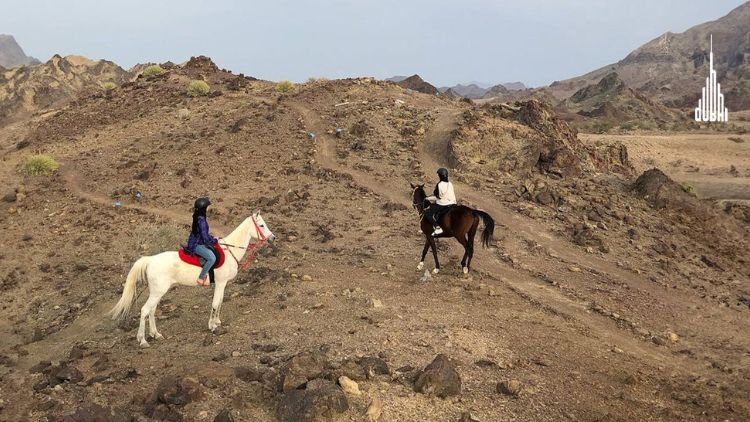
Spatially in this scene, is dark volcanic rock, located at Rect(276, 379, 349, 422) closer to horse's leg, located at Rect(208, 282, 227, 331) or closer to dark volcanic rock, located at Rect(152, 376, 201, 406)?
dark volcanic rock, located at Rect(152, 376, 201, 406)

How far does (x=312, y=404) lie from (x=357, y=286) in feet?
18.8

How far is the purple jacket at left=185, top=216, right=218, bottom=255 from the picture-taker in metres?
9.34

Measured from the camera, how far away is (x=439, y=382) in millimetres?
7117

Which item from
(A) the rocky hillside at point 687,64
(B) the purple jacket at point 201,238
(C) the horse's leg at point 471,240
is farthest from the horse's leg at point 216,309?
(A) the rocky hillside at point 687,64

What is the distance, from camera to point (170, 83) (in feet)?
117

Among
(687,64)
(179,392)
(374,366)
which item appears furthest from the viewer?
(687,64)

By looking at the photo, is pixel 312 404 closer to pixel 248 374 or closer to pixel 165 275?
pixel 248 374

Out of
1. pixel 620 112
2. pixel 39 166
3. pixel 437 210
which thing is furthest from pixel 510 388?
pixel 620 112

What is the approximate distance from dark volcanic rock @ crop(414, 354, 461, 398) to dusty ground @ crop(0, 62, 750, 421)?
13cm

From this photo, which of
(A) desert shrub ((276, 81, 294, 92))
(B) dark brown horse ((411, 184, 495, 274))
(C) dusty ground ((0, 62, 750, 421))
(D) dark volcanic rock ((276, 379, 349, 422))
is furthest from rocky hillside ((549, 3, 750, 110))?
(D) dark volcanic rock ((276, 379, 349, 422))

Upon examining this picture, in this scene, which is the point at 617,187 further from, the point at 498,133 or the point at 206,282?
the point at 206,282

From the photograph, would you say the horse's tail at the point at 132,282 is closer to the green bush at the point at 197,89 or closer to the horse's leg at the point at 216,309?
the horse's leg at the point at 216,309

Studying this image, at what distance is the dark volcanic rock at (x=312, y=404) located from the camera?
20.4ft

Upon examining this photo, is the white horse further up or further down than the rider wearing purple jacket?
further down
